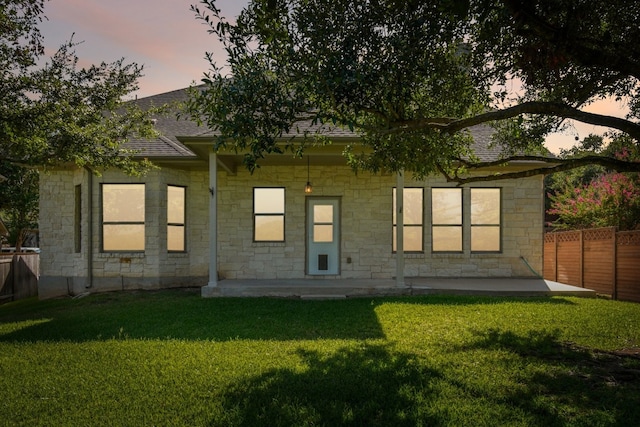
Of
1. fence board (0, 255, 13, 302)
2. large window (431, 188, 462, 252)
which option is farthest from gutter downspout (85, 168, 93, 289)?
large window (431, 188, 462, 252)

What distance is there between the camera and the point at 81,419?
4.09 meters

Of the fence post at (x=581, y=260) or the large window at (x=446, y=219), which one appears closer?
the fence post at (x=581, y=260)

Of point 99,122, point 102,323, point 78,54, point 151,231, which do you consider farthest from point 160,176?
point 102,323

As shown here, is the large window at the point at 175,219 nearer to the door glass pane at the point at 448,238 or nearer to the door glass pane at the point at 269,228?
the door glass pane at the point at 269,228

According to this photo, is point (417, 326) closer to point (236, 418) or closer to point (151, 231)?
point (236, 418)

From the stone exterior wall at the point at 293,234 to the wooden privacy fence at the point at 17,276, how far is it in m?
1.41

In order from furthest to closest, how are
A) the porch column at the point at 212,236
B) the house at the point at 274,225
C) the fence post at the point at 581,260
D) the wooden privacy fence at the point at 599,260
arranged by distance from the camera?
the house at the point at 274,225 → the fence post at the point at 581,260 → the porch column at the point at 212,236 → the wooden privacy fence at the point at 599,260

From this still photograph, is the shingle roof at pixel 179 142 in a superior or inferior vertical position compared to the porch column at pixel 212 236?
superior

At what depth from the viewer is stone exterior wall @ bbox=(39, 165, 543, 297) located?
42.1ft

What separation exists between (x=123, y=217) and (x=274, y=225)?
4052 millimetres

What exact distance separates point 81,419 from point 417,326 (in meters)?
5.03

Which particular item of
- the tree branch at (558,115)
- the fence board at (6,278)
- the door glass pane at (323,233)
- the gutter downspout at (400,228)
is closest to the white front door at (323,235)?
the door glass pane at (323,233)

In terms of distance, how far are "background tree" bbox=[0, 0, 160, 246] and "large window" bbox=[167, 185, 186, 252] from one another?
2282 millimetres

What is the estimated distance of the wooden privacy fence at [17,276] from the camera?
13.6 m
